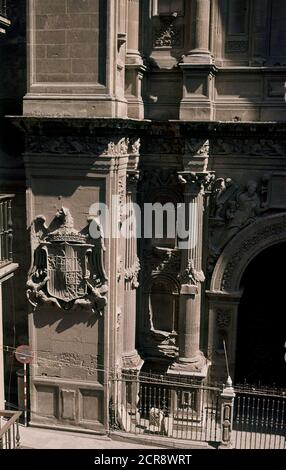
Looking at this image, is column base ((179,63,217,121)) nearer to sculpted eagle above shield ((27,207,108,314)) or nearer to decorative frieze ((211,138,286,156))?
decorative frieze ((211,138,286,156))

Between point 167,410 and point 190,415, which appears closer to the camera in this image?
point 190,415

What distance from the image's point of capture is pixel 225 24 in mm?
14352

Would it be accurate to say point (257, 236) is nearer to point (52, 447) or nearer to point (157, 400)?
point (157, 400)

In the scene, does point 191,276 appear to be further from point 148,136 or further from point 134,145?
point 148,136

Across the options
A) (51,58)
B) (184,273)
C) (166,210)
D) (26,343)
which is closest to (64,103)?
(51,58)

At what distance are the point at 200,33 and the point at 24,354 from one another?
8.50 metres

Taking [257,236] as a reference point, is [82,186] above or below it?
above

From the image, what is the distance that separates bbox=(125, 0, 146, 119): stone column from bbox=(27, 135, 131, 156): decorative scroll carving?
1.02 metres

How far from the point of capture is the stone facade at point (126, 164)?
1348cm

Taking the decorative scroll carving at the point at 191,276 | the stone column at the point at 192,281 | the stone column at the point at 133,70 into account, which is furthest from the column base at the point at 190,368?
the stone column at the point at 133,70

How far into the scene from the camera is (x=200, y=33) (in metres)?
14.1

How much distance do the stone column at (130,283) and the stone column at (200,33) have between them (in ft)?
9.87

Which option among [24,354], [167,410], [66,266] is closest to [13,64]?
[66,266]

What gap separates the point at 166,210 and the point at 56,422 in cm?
577
